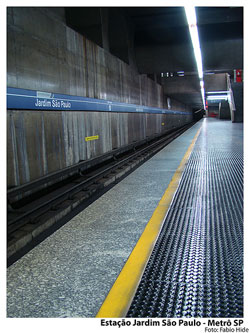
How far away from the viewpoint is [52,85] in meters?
6.02

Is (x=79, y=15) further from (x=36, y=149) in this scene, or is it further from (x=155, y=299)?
(x=155, y=299)

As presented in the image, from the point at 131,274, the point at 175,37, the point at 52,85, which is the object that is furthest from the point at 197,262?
the point at 175,37

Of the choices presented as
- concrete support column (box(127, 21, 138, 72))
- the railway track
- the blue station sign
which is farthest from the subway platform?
concrete support column (box(127, 21, 138, 72))

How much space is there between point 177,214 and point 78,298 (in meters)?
2.12

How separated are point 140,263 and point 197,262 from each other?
539 mm

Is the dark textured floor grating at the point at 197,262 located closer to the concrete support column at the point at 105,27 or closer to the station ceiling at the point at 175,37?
the concrete support column at the point at 105,27

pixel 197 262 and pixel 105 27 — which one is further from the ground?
pixel 105 27

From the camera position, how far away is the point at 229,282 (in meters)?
2.38

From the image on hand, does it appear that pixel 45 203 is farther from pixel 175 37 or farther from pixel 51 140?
pixel 175 37

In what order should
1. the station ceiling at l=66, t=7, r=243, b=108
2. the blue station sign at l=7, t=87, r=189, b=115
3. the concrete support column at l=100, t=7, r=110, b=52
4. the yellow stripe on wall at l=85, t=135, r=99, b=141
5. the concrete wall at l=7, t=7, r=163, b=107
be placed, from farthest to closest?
1. the station ceiling at l=66, t=7, r=243, b=108
2. the concrete support column at l=100, t=7, r=110, b=52
3. the yellow stripe on wall at l=85, t=135, r=99, b=141
4. the concrete wall at l=7, t=7, r=163, b=107
5. the blue station sign at l=7, t=87, r=189, b=115

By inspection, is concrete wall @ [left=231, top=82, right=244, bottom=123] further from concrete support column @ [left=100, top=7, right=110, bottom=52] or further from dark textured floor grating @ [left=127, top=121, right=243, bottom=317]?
dark textured floor grating @ [left=127, top=121, right=243, bottom=317]

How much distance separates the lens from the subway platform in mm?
2133
